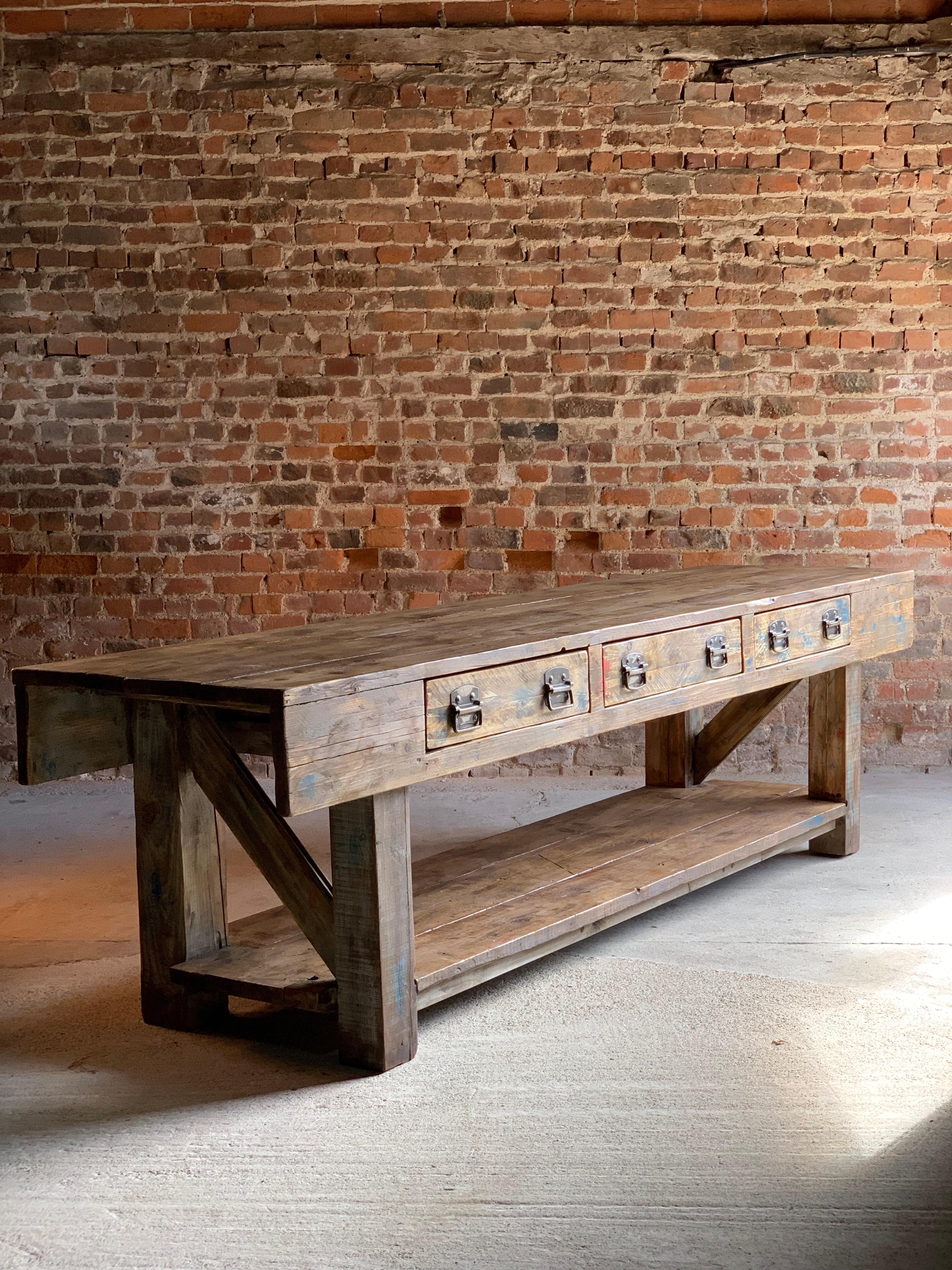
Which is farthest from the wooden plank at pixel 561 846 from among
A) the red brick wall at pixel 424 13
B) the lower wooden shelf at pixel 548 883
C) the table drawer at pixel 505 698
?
the red brick wall at pixel 424 13

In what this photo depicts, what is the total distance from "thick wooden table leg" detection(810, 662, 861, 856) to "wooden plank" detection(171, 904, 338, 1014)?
179 cm

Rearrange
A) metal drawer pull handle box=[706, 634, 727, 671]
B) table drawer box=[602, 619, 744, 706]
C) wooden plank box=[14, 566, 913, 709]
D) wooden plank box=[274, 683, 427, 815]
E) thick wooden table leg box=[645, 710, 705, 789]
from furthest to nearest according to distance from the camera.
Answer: thick wooden table leg box=[645, 710, 705, 789], metal drawer pull handle box=[706, 634, 727, 671], table drawer box=[602, 619, 744, 706], wooden plank box=[14, 566, 913, 709], wooden plank box=[274, 683, 427, 815]

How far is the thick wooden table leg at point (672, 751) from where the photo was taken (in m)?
4.18

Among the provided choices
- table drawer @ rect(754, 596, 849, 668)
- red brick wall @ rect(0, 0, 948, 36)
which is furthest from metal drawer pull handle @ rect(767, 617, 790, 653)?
red brick wall @ rect(0, 0, 948, 36)

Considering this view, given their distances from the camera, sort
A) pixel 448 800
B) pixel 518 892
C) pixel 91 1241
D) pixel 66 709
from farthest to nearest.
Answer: pixel 448 800
pixel 518 892
pixel 66 709
pixel 91 1241

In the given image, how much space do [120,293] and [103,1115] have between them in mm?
3609

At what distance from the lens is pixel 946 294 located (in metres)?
5.14

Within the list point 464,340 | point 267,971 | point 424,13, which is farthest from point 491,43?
point 267,971

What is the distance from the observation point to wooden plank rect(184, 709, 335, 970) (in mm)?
2590

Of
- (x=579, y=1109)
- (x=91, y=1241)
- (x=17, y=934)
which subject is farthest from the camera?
(x=17, y=934)

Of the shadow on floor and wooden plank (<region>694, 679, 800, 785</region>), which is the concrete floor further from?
wooden plank (<region>694, 679, 800, 785</region>)

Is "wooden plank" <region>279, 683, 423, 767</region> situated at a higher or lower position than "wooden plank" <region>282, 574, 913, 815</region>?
higher

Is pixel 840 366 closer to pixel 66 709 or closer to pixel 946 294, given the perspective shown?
pixel 946 294

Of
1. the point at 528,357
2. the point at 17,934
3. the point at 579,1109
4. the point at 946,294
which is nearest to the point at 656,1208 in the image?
the point at 579,1109
